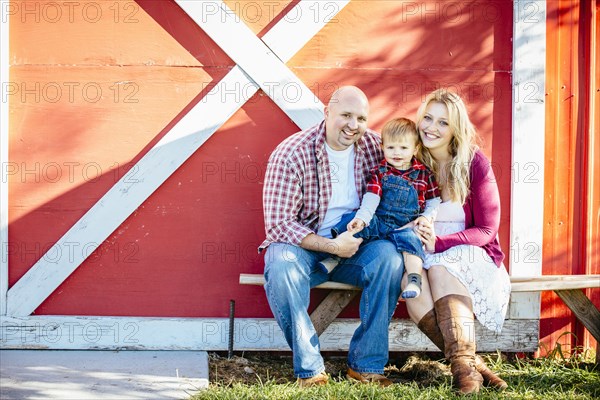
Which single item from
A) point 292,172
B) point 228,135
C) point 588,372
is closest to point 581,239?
point 588,372

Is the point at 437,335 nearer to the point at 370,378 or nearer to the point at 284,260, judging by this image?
the point at 370,378

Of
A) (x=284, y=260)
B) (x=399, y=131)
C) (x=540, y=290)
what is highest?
(x=399, y=131)

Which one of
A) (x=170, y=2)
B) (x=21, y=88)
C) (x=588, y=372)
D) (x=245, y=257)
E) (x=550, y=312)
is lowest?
(x=588, y=372)

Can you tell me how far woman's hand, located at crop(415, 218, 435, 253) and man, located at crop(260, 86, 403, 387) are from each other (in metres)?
0.18

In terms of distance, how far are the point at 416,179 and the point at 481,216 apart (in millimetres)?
430

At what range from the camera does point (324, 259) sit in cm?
422

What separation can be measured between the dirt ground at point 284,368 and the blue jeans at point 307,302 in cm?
21

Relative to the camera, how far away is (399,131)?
409 cm

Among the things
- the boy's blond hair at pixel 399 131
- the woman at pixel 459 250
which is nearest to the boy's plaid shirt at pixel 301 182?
the boy's blond hair at pixel 399 131

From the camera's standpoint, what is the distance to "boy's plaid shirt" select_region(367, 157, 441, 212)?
412 centimetres

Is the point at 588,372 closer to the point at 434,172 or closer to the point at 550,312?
the point at 550,312

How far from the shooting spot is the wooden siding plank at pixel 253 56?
4473 mm

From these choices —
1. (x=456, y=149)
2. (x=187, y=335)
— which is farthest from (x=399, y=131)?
(x=187, y=335)

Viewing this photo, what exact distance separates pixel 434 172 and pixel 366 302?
2.75 ft
